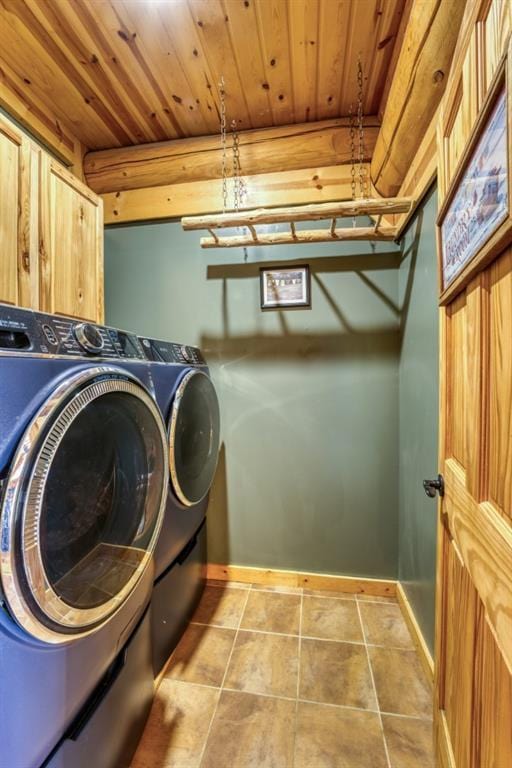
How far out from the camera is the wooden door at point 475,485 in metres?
0.58

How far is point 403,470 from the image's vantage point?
66.8 inches

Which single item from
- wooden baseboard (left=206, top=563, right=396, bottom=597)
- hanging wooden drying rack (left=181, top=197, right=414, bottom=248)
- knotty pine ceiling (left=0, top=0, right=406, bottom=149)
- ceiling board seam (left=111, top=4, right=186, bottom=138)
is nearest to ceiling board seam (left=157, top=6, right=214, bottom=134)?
knotty pine ceiling (left=0, top=0, right=406, bottom=149)

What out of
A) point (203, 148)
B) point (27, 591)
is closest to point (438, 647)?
point (27, 591)

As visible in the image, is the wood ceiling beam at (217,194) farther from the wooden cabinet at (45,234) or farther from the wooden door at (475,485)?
the wooden door at (475,485)

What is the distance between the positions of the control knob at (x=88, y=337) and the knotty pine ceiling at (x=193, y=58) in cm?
133

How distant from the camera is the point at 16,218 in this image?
1.21m

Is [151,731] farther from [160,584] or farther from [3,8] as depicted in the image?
[3,8]

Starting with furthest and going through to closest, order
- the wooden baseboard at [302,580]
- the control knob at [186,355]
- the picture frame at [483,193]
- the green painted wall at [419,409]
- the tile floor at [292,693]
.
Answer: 1. the wooden baseboard at [302,580]
2. the control knob at [186,355]
3. the green painted wall at [419,409]
4. the tile floor at [292,693]
5. the picture frame at [483,193]

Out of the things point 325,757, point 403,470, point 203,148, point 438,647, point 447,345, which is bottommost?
point 325,757

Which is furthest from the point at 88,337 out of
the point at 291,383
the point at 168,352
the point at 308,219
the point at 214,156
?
the point at 214,156

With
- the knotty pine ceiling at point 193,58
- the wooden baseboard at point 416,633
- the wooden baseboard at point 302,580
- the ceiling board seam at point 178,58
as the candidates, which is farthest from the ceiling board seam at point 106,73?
the wooden baseboard at point 416,633

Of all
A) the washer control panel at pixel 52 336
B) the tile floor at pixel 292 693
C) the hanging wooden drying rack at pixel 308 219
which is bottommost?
the tile floor at pixel 292 693

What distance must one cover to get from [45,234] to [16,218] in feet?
0.40

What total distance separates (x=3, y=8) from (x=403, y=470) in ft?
8.85
